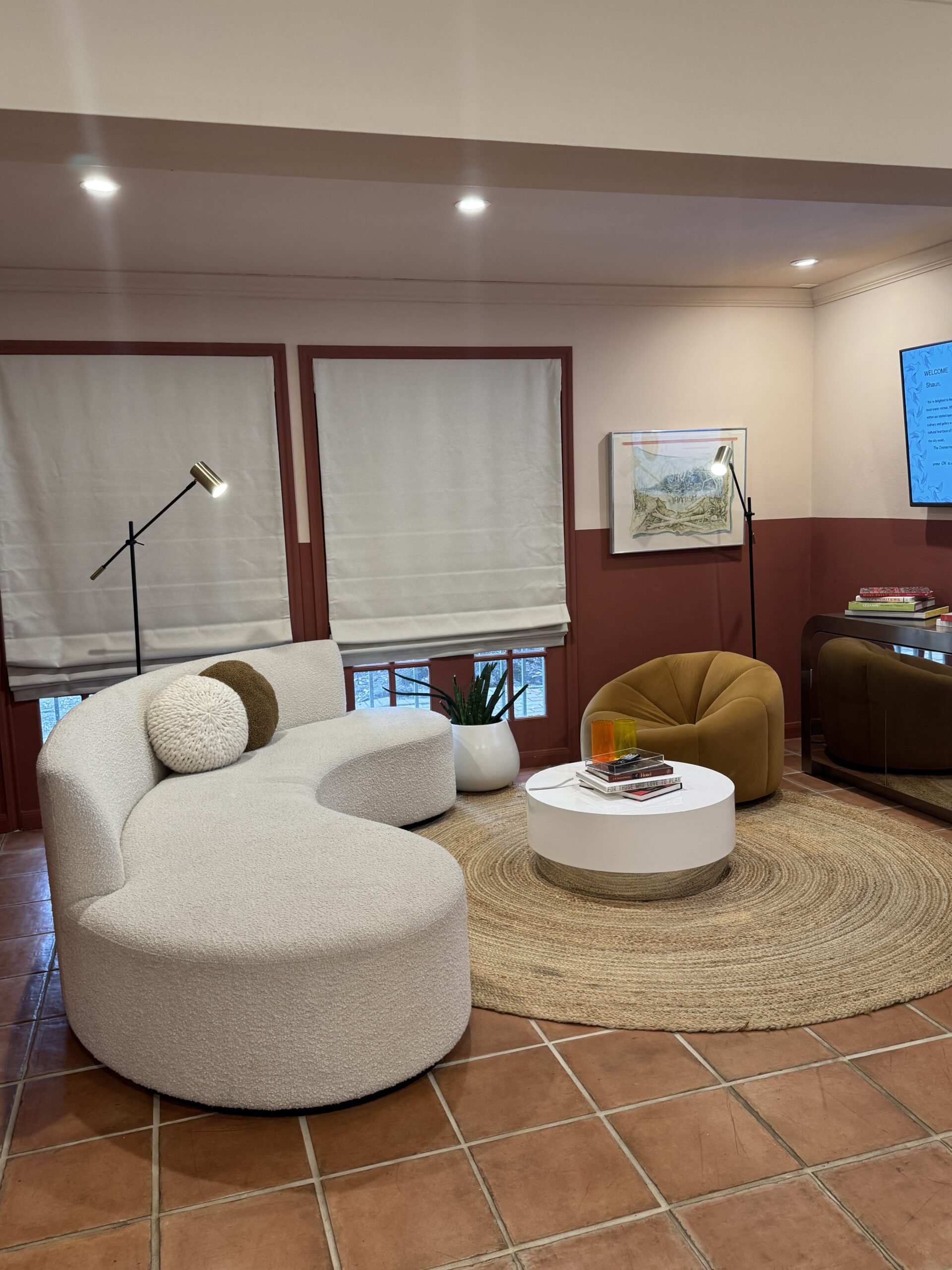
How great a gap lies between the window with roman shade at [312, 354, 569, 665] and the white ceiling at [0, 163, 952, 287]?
0.55 m

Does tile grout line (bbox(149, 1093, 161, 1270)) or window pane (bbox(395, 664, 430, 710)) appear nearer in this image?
tile grout line (bbox(149, 1093, 161, 1270))

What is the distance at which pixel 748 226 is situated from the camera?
4254 millimetres

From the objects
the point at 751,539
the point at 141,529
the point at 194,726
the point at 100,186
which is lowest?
the point at 194,726

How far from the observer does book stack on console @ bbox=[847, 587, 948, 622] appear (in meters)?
4.55

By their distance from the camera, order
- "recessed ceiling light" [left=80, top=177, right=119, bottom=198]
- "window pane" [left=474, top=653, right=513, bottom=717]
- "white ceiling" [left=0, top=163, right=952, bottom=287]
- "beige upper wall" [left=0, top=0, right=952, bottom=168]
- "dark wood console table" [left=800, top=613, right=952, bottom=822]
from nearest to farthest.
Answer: "beige upper wall" [left=0, top=0, right=952, bottom=168] → "recessed ceiling light" [left=80, top=177, right=119, bottom=198] → "white ceiling" [left=0, top=163, right=952, bottom=287] → "dark wood console table" [left=800, top=613, right=952, bottom=822] → "window pane" [left=474, top=653, right=513, bottom=717]

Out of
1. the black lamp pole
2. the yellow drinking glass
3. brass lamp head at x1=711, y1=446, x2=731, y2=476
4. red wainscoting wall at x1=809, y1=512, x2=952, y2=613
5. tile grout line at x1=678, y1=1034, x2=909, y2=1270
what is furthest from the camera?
the black lamp pole

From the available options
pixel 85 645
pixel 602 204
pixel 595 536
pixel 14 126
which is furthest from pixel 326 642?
pixel 14 126

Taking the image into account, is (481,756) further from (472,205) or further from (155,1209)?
(155,1209)

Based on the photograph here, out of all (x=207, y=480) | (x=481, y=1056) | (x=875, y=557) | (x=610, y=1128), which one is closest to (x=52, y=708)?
(x=207, y=480)

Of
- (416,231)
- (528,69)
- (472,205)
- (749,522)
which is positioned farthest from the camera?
(749,522)

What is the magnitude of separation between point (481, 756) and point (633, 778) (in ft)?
4.56

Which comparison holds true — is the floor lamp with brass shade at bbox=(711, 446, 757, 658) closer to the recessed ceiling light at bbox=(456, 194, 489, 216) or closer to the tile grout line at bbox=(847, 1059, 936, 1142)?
the recessed ceiling light at bbox=(456, 194, 489, 216)

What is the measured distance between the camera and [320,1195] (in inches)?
81.7

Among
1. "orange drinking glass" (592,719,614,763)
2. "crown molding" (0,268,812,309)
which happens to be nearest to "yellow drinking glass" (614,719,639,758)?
"orange drinking glass" (592,719,614,763)
